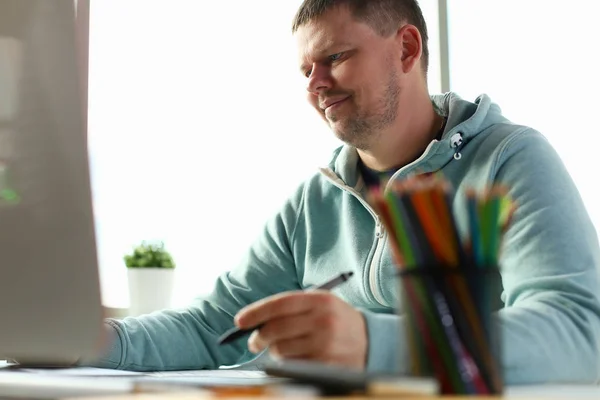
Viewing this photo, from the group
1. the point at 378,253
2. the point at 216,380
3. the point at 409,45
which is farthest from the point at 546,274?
the point at 409,45

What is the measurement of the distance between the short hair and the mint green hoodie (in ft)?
0.62

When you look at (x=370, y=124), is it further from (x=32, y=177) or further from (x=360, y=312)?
(x=32, y=177)

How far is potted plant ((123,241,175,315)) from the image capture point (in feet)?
7.64

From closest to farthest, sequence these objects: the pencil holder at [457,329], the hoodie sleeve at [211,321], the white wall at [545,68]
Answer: the pencil holder at [457,329] → the hoodie sleeve at [211,321] → the white wall at [545,68]

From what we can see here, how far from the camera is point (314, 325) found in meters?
0.85

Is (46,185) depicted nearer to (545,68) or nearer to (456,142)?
(456,142)

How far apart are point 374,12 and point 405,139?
0.28 meters

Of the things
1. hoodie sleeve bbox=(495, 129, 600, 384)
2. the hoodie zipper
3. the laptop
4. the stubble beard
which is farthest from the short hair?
the laptop

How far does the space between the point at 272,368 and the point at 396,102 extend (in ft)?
3.78

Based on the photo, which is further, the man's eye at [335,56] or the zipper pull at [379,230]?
Answer: the man's eye at [335,56]

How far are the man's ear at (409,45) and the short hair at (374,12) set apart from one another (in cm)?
2

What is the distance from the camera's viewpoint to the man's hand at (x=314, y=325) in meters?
0.84

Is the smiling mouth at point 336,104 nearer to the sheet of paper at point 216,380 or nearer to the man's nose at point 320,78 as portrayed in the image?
the man's nose at point 320,78

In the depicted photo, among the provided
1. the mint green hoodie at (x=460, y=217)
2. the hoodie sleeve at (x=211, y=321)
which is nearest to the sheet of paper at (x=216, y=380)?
the mint green hoodie at (x=460, y=217)
